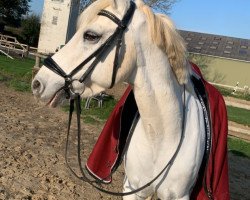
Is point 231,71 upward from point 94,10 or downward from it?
downward

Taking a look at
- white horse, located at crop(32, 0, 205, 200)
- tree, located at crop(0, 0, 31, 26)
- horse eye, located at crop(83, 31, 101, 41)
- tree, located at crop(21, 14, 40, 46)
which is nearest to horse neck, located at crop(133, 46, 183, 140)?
white horse, located at crop(32, 0, 205, 200)

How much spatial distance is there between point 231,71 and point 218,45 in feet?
15.6

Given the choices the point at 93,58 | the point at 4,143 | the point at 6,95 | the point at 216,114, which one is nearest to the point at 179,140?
the point at 216,114

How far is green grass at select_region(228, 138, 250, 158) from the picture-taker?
863cm

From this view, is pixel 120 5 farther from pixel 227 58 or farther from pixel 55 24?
pixel 55 24

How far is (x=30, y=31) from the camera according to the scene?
43.6 m

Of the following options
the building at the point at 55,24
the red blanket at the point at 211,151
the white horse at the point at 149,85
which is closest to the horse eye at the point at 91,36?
the white horse at the point at 149,85

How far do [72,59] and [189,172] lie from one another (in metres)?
1.16

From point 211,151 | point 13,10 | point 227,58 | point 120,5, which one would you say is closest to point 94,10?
point 120,5

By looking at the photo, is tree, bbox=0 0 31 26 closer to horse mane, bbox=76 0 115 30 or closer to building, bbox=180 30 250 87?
building, bbox=180 30 250 87

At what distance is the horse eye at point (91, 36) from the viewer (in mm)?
2256

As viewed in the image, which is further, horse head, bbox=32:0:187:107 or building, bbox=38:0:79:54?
building, bbox=38:0:79:54

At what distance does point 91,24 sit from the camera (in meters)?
2.28

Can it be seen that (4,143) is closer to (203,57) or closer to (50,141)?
(50,141)
